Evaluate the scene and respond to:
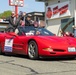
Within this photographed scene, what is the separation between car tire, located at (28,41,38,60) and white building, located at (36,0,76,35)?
12901 millimetres

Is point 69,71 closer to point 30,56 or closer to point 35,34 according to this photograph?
point 30,56

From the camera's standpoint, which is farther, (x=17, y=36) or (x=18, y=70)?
(x=17, y=36)

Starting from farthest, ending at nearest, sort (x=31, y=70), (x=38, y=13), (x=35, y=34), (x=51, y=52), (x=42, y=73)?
(x=38, y=13)
(x=35, y=34)
(x=51, y=52)
(x=31, y=70)
(x=42, y=73)

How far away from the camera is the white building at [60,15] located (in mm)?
24125

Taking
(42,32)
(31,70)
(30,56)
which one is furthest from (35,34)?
(31,70)

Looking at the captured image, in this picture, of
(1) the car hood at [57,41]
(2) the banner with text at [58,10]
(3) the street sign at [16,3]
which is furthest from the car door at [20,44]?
(3) the street sign at [16,3]

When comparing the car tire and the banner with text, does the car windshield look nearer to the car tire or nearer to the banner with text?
the car tire

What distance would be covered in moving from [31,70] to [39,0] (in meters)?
21.0

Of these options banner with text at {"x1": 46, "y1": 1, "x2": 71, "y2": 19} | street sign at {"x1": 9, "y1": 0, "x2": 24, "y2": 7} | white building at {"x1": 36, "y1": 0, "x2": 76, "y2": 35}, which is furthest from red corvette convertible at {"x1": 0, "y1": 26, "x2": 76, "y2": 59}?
street sign at {"x1": 9, "y1": 0, "x2": 24, "y2": 7}

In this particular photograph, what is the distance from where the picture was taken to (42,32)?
475 inches

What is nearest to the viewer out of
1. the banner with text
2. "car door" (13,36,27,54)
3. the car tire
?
the car tire

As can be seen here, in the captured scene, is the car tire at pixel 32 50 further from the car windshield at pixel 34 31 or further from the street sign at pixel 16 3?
the street sign at pixel 16 3

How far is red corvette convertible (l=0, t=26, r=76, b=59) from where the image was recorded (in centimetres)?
1060

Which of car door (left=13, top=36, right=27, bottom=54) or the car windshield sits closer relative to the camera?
car door (left=13, top=36, right=27, bottom=54)
